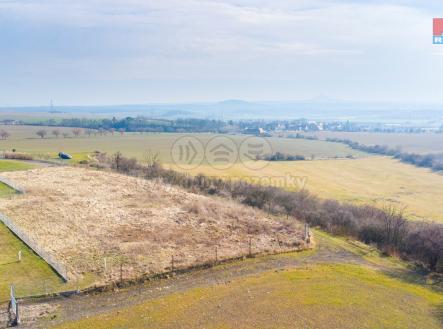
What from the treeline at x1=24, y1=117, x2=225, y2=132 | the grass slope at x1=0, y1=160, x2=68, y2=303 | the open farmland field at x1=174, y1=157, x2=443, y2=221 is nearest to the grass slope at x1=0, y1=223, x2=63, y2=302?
the grass slope at x1=0, y1=160, x2=68, y2=303

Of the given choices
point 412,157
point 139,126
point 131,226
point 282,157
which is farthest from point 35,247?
point 139,126

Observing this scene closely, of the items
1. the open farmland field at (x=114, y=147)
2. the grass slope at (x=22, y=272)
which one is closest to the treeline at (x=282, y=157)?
the open farmland field at (x=114, y=147)

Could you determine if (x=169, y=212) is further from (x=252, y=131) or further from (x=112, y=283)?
(x=252, y=131)

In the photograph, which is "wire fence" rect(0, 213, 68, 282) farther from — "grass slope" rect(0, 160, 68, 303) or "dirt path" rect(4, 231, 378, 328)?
"dirt path" rect(4, 231, 378, 328)

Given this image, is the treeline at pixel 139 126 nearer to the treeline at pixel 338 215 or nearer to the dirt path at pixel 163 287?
the treeline at pixel 338 215

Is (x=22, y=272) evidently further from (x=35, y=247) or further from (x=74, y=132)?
(x=74, y=132)

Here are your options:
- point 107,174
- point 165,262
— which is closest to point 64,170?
point 107,174
